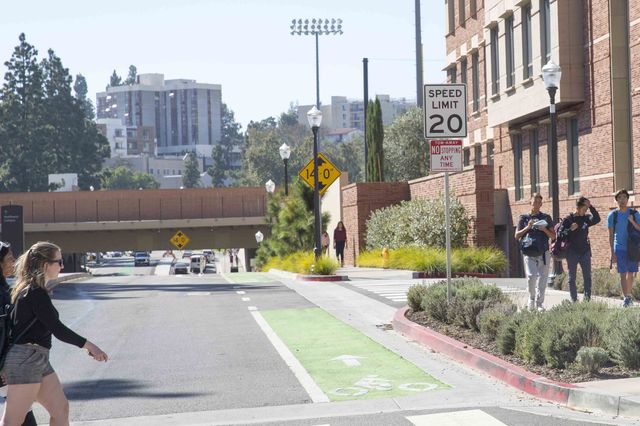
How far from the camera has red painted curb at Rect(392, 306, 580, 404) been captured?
1078 centimetres

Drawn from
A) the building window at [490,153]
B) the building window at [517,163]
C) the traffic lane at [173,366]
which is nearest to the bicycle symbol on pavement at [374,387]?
the traffic lane at [173,366]

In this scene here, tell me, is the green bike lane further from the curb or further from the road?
the curb

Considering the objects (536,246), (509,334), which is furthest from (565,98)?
(509,334)

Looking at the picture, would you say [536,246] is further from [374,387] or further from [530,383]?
[530,383]

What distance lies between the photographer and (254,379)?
12938 millimetres

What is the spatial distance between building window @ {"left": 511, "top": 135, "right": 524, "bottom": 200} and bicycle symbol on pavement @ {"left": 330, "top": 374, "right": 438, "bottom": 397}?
2628 centimetres

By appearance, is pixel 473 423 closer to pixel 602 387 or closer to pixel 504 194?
pixel 602 387

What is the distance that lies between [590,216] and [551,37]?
50.7 ft

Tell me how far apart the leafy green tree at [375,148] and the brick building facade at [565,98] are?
8828 millimetres

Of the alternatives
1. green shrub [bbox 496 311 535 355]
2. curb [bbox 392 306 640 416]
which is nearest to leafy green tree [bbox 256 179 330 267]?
curb [bbox 392 306 640 416]

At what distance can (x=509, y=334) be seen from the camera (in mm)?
13086

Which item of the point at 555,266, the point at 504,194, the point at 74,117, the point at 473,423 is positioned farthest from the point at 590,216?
the point at 74,117

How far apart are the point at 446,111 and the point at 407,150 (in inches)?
1983

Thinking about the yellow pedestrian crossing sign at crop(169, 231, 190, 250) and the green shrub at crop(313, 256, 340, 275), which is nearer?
the green shrub at crop(313, 256, 340, 275)
